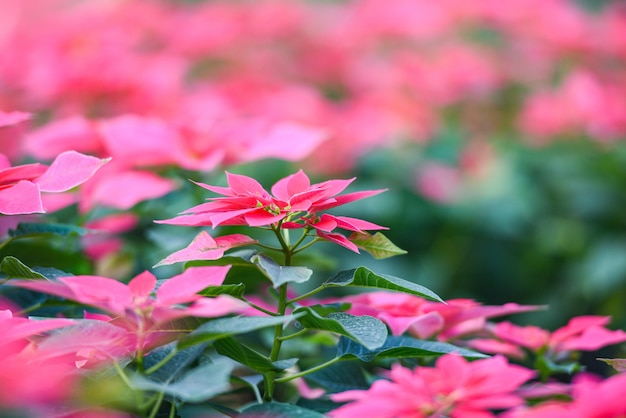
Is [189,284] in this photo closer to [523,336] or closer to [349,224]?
[349,224]

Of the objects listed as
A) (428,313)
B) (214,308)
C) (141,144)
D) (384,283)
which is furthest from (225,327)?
(141,144)

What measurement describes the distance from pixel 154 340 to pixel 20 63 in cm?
103

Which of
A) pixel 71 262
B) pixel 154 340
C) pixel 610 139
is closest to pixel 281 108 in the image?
pixel 610 139

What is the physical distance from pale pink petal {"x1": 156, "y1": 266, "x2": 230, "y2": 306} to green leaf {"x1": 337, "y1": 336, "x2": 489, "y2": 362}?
0.14 metres

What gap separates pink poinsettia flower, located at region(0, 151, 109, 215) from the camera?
57cm

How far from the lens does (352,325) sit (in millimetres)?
543

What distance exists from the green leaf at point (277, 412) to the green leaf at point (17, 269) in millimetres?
185

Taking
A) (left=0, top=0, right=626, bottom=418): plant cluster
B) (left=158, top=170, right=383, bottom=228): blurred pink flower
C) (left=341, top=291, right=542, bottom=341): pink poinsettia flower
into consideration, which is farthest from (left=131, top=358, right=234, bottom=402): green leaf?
(left=341, top=291, right=542, bottom=341): pink poinsettia flower

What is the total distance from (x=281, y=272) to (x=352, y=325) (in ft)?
0.21

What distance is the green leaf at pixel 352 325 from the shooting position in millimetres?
510

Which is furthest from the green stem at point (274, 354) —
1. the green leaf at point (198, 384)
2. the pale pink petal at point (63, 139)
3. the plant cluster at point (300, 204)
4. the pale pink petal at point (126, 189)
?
the pale pink petal at point (63, 139)

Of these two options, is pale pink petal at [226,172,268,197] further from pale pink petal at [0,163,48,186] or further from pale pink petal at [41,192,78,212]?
pale pink petal at [41,192,78,212]

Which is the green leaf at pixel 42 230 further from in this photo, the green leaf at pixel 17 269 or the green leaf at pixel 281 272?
the green leaf at pixel 281 272

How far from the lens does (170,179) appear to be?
Result: 0.98m
